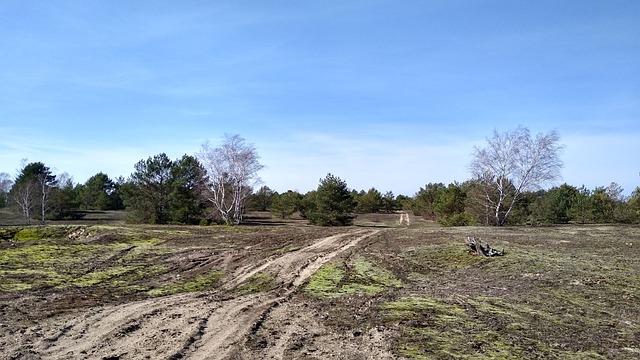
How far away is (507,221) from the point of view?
131 feet

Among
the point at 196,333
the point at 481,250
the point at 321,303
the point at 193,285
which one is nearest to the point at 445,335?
the point at 321,303

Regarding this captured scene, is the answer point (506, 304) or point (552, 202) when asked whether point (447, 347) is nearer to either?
point (506, 304)

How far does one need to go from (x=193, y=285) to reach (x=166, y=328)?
15.0ft

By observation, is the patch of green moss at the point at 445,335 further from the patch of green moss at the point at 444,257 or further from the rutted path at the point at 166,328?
the patch of green moss at the point at 444,257

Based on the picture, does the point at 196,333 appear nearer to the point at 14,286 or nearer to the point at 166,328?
the point at 166,328

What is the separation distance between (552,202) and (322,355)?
39.6 m

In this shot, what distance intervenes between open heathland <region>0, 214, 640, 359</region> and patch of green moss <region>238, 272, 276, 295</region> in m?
0.06

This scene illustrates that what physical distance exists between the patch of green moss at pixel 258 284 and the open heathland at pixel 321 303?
0.06m

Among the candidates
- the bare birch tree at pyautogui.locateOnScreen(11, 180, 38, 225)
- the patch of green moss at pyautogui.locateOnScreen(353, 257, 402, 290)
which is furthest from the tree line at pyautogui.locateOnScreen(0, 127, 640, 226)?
the patch of green moss at pyautogui.locateOnScreen(353, 257, 402, 290)

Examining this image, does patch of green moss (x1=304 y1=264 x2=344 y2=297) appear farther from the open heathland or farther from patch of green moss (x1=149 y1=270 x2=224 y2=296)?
patch of green moss (x1=149 y1=270 x2=224 y2=296)

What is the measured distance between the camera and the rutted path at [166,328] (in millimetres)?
6195

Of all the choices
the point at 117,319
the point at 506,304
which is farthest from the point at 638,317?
the point at 117,319

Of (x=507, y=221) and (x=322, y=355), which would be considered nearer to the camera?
(x=322, y=355)

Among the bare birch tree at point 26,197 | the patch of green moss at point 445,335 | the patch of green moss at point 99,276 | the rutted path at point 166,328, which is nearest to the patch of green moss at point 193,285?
the rutted path at point 166,328
